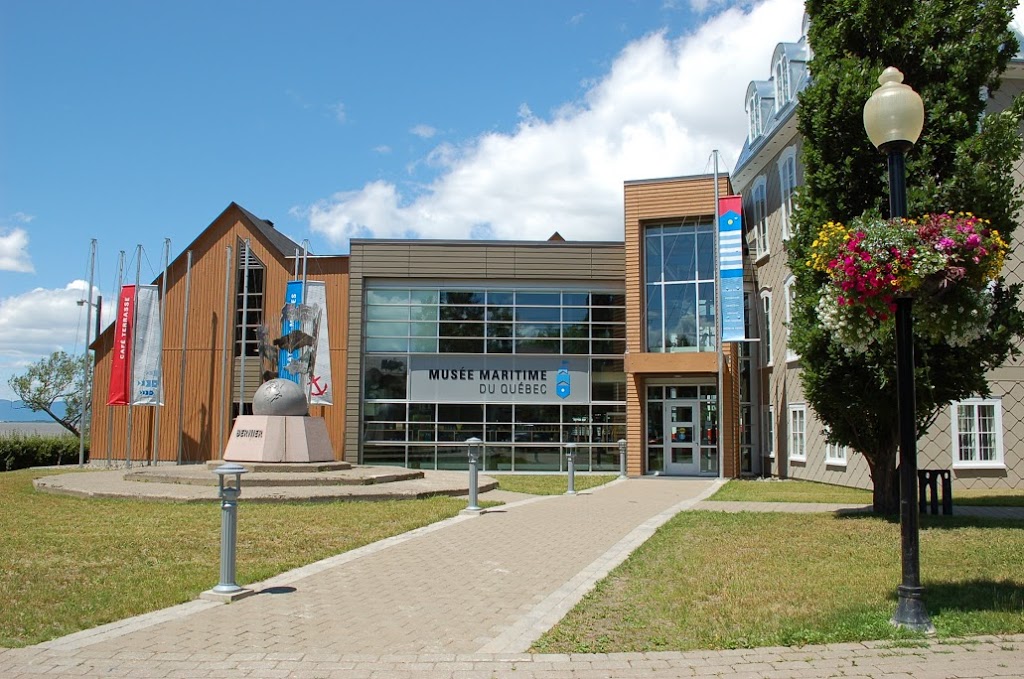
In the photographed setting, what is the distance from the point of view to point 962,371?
41.4 feet

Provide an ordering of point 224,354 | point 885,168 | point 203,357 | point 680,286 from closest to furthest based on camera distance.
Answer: point 885,168, point 680,286, point 224,354, point 203,357

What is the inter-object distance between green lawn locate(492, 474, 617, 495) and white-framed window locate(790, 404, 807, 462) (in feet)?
18.9

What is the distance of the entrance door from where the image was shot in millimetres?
27688

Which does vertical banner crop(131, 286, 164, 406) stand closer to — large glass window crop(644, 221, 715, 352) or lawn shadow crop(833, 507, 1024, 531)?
large glass window crop(644, 221, 715, 352)

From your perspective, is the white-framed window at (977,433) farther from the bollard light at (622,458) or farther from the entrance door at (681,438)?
the bollard light at (622,458)

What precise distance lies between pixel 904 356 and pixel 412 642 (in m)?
4.45

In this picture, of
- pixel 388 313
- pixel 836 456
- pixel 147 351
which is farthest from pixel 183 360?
pixel 836 456

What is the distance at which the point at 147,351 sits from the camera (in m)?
31.2

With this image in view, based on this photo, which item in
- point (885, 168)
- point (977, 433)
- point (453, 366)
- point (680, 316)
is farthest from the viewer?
point (453, 366)

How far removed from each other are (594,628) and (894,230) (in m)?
3.97

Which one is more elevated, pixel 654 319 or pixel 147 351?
pixel 654 319

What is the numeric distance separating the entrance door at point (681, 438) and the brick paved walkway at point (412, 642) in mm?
18339

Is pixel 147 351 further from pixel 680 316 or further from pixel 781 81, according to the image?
pixel 781 81

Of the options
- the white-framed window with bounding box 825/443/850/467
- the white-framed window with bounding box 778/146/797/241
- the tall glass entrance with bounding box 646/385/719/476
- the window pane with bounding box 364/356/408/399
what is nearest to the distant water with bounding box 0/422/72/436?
the window pane with bounding box 364/356/408/399
